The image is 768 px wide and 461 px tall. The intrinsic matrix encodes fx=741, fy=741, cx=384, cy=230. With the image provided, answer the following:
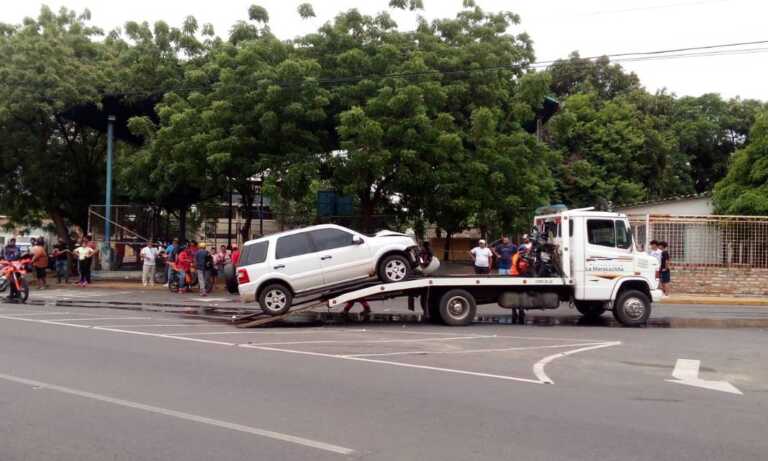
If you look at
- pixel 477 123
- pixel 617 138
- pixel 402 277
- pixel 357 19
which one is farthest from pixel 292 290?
pixel 617 138

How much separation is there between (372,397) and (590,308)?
961cm

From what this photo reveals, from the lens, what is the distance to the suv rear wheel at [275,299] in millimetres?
14781

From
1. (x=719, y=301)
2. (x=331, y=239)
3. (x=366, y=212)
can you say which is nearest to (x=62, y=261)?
(x=366, y=212)

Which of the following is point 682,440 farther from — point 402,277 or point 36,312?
point 36,312

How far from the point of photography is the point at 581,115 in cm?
4000

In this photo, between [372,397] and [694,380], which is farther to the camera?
[694,380]

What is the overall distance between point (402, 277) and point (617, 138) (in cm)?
2721

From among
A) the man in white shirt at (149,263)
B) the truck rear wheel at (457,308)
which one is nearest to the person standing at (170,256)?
the man in white shirt at (149,263)

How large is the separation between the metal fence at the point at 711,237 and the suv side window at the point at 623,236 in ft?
28.0

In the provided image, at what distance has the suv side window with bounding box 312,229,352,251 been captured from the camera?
586 inches

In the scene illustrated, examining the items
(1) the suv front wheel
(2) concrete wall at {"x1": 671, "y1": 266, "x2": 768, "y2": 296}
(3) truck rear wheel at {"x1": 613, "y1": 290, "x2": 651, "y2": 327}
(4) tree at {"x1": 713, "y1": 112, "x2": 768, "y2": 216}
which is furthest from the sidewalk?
(1) the suv front wheel

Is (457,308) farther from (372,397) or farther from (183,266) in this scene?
(183,266)

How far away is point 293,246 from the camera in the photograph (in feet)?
48.8

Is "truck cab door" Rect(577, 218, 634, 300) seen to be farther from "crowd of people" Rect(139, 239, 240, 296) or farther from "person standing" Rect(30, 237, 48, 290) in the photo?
"person standing" Rect(30, 237, 48, 290)
